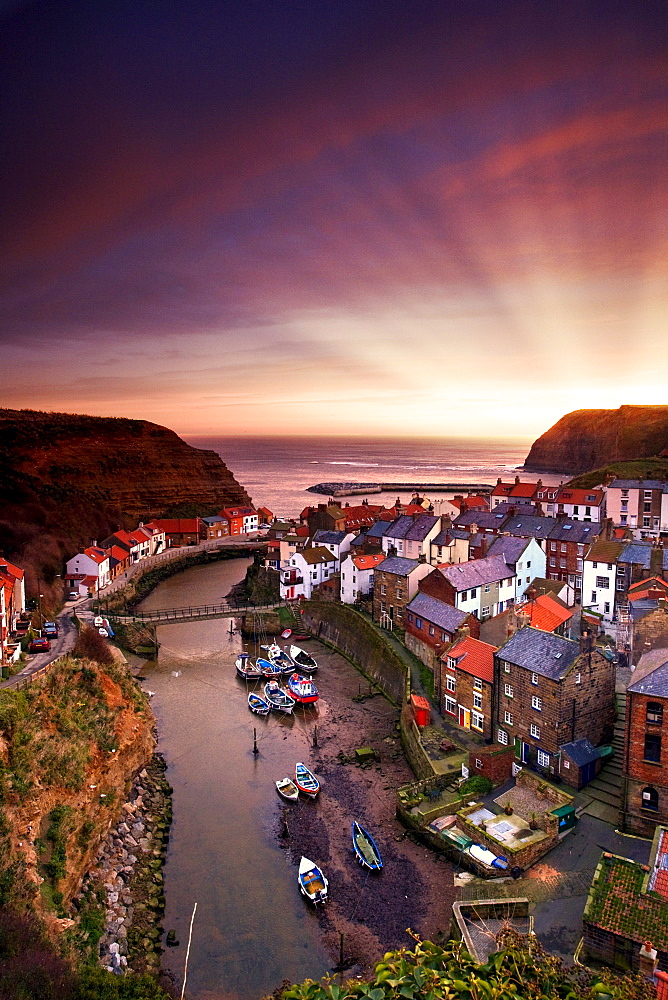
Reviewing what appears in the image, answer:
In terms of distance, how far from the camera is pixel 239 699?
36375 millimetres

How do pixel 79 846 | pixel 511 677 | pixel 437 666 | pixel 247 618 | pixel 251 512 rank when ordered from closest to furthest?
pixel 79 846 < pixel 511 677 < pixel 437 666 < pixel 247 618 < pixel 251 512

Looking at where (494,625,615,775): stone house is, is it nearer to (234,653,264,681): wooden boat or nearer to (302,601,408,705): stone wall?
(302,601,408,705): stone wall

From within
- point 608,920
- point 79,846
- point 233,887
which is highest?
point 608,920

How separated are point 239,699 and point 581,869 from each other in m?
21.8

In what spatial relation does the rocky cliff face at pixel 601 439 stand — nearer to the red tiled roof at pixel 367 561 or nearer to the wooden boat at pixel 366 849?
the red tiled roof at pixel 367 561

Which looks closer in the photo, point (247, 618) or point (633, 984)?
point (633, 984)

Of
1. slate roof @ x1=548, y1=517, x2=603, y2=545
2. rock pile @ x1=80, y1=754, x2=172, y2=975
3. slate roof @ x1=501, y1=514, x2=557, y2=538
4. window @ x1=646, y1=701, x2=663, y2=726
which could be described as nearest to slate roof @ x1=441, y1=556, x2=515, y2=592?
slate roof @ x1=548, y1=517, x2=603, y2=545

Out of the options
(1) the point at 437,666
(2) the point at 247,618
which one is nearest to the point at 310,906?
(1) the point at 437,666

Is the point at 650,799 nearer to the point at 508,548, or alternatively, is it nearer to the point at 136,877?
the point at 136,877

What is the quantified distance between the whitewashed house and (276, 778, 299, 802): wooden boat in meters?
21.4

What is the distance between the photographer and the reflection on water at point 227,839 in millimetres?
18109

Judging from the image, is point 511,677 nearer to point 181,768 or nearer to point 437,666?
point 437,666

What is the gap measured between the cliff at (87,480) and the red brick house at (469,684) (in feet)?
121

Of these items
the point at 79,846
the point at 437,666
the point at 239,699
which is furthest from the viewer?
the point at 239,699
